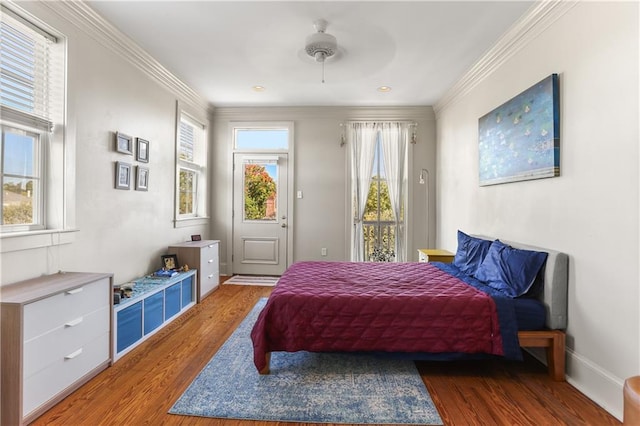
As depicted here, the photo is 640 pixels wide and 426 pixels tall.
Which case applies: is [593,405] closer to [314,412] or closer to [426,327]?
[426,327]

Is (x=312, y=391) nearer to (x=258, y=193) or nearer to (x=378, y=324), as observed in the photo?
(x=378, y=324)

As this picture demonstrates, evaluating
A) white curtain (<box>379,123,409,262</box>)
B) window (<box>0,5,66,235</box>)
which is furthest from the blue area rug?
white curtain (<box>379,123,409,262</box>)

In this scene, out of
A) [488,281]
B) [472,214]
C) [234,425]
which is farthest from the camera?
[472,214]

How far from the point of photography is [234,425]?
5.59 feet

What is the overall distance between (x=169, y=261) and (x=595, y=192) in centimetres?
385

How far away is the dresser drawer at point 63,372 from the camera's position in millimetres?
1699

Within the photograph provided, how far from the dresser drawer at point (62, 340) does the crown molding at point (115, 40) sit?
85.7 inches

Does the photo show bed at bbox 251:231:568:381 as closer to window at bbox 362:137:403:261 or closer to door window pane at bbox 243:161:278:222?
window at bbox 362:137:403:261

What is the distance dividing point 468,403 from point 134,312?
2539 millimetres

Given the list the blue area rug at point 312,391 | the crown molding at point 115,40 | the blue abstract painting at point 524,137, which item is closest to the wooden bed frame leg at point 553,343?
the blue area rug at point 312,391

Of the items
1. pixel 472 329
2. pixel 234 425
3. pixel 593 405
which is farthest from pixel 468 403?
pixel 234 425

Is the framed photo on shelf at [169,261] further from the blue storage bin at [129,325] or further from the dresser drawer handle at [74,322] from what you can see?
the dresser drawer handle at [74,322]

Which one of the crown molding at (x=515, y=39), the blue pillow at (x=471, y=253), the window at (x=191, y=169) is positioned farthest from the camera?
the window at (x=191, y=169)

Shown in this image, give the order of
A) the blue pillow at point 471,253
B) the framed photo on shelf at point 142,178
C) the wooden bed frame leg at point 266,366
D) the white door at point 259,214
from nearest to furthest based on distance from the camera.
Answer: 1. the wooden bed frame leg at point 266,366
2. the blue pillow at point 471,253
3. the framed photo on shelf at point 142,178
4. the white door at point 259,214
